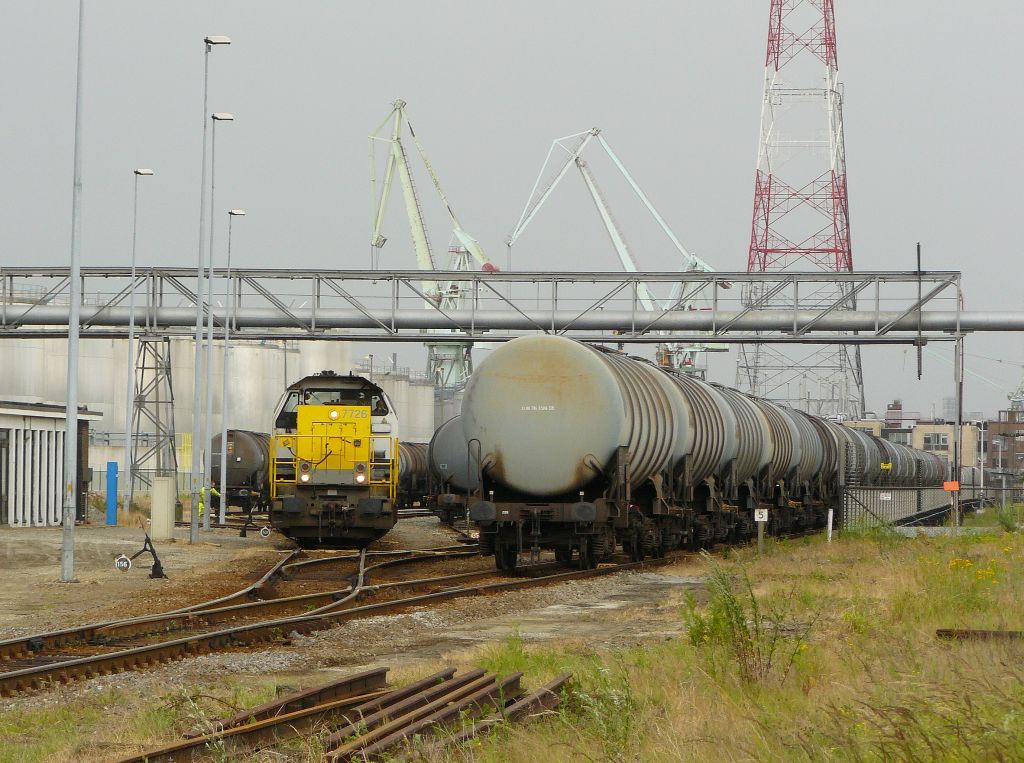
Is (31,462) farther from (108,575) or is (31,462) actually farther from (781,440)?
(781,440)

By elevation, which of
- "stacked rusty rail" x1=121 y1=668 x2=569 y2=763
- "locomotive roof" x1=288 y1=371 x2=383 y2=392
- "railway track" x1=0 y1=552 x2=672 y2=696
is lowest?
"railway track" x1=0 y1=552 x2=672 y2=696

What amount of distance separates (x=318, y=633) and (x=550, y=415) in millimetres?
6236

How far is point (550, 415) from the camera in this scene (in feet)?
61.6

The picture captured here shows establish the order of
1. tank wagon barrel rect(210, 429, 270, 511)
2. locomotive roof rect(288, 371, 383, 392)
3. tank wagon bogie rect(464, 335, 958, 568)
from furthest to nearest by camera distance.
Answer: tank wagon barrel rect(210, 429, 270, 511), locomotive roof rect(288, 371, 383, 392), tank wagon bogie rect(464, 335, 958, 568)

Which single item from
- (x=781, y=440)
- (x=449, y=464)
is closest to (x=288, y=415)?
(x=449, y=464)

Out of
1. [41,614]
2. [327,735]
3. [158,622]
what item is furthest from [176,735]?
[41,614]

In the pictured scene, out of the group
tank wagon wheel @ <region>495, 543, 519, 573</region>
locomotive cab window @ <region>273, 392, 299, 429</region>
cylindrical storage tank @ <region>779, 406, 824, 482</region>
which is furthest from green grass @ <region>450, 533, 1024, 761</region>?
cylindrical storage tank @ <region>779, 406, 824, 482</region>

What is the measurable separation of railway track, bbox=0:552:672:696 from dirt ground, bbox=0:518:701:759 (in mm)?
249

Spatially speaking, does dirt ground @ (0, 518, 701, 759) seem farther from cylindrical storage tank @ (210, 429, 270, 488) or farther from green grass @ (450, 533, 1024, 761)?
cylindrical storage tank @ (210, 429, 270, 488)

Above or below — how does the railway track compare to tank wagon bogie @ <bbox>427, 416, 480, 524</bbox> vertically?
below

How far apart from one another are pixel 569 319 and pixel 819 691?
3163cm

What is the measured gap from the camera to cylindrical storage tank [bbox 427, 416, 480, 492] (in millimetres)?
32156

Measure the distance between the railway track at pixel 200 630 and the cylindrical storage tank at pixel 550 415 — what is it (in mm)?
1635

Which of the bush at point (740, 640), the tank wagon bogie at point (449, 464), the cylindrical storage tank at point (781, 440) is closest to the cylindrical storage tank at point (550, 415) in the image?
the bush at point (740, 640)
